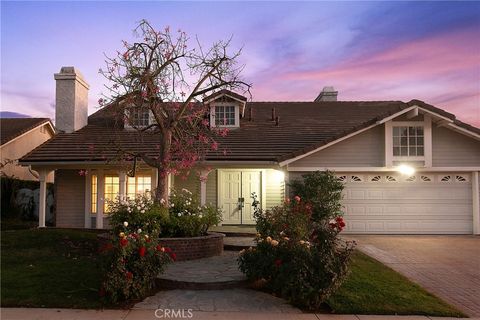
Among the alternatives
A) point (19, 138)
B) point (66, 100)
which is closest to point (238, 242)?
point (66, 100)

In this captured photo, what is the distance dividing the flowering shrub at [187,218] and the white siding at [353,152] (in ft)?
17.3

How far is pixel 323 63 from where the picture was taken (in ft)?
47.2

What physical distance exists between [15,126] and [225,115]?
1397cm

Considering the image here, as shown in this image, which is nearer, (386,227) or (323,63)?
(323,63)

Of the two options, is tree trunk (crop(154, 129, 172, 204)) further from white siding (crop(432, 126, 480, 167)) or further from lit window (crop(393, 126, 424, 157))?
white siding (crop(432, 126, 480, 167))

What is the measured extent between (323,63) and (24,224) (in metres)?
12.8

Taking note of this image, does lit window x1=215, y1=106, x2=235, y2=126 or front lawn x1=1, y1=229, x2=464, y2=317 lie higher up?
lit window x1=215, y1=106, x2=235, y2=126

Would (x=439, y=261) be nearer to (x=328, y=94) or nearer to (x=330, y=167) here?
(x=330, y=167)

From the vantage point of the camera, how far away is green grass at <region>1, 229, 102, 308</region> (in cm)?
705

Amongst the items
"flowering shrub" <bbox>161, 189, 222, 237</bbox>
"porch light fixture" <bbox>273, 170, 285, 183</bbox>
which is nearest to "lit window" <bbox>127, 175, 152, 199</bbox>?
"porch light fixture" <bbox>273, 170, 285, 183</bbox>

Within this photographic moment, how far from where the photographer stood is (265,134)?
736 inches

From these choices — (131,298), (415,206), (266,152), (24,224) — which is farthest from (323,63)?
(24,224)

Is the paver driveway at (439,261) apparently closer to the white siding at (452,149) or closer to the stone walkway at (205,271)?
the white siding at (452,149)

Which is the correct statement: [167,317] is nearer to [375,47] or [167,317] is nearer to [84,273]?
[84,273]
